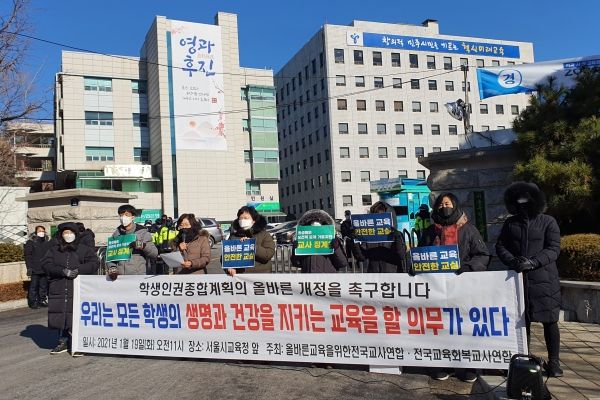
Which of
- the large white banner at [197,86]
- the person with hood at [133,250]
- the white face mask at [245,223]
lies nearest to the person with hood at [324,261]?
the white face mask at [245,223]

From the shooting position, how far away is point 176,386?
520 cm

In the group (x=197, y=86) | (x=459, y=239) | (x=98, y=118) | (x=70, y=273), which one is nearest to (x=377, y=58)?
(x=197, y=86)

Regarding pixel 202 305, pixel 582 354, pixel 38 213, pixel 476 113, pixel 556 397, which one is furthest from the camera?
pixel 476 113

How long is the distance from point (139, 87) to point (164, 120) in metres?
7.38

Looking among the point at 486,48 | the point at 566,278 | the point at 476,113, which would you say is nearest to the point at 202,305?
the point at 566,278

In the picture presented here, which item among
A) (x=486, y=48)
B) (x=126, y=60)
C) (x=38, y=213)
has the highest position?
(x=486, y=48)

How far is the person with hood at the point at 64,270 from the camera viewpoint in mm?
6582

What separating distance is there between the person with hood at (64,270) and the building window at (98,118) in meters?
47.3

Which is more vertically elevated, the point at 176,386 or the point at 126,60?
the point at 126,60

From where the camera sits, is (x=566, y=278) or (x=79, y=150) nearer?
(x=566, y=278)

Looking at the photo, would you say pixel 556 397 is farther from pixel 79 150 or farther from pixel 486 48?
pixel 486 48

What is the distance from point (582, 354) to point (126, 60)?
5359 centimetres

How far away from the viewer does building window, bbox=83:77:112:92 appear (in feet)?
165

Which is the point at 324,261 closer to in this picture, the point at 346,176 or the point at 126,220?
the point at 126,220
